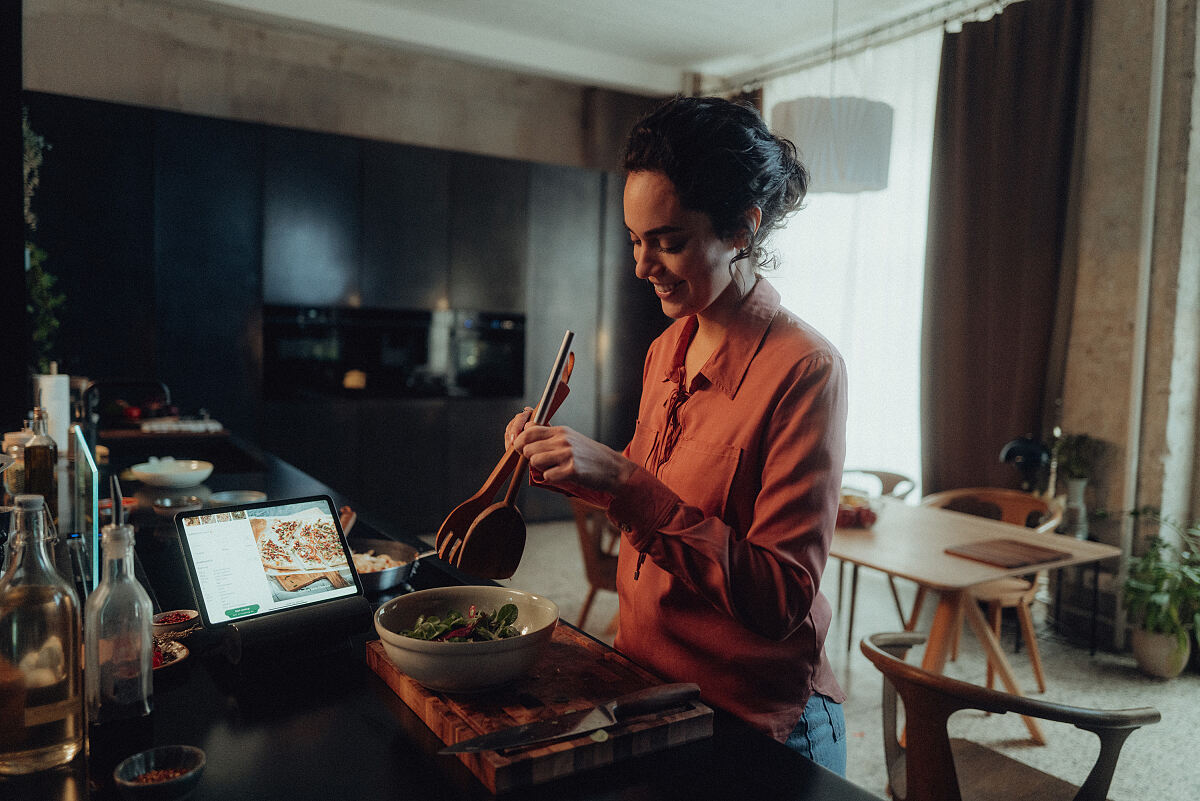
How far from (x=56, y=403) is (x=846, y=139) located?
2.78m

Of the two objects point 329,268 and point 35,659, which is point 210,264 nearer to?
point 329,268

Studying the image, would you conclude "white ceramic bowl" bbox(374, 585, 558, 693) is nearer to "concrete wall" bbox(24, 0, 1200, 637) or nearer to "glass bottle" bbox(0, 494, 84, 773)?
"glass bottle" bbox(0, 494, 84, 773)

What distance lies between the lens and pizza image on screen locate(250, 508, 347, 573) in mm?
1251

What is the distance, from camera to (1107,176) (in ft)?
12.3

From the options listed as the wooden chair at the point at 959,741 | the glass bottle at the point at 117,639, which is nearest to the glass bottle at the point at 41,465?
the glass bottle at the point at 117,639

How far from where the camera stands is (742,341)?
119 cm

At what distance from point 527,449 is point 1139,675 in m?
3.60

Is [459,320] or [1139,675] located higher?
[459,320]

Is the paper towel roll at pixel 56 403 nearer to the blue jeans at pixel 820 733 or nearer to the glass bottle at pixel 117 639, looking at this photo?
the glass bottle at pixel 117 639

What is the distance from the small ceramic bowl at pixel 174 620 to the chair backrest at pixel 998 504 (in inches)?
124

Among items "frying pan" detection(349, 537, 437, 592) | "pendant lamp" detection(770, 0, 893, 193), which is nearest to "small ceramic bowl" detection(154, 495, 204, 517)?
"frying pan" detection(349, 537, 437, 592)

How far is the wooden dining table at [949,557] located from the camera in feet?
8.12

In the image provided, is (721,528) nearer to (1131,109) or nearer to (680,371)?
(680,371)

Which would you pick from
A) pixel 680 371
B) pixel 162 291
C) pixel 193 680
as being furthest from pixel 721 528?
pixel 162 291
